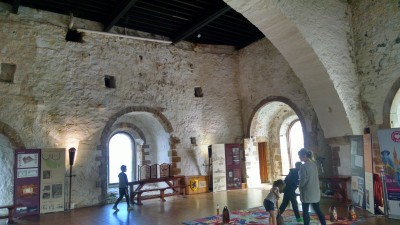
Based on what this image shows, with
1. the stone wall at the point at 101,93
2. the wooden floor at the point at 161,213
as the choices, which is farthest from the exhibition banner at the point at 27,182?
the stone wall at the point at 101,93

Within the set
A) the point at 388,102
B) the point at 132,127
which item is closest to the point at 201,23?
the point at 132,127

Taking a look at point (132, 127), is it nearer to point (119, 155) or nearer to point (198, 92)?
point (119, 155)

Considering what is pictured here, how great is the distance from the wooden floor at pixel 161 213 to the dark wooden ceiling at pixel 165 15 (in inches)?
188

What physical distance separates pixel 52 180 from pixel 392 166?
7188mm

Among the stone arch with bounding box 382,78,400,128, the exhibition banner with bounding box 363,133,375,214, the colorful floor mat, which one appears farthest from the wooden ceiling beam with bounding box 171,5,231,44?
the colorful floor mat

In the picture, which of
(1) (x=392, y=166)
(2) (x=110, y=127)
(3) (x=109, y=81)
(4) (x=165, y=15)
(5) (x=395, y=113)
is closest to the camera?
(1) (x=392, y=166)

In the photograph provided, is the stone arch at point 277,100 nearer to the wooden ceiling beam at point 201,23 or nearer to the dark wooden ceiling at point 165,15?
the dark wooden ceiling at point 165,15

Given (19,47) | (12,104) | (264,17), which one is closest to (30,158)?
(12,104)

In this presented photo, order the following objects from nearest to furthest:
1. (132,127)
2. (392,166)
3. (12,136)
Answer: (392,166), (12,136), (132,127)

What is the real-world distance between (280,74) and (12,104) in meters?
7.41

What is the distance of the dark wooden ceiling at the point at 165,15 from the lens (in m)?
7.96

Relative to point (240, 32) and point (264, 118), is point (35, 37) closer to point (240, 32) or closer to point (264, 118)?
point (240, 32)

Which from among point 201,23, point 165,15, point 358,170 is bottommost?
point 358,170

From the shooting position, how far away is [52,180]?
7.49 meters
